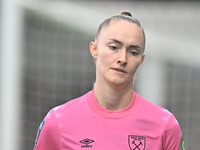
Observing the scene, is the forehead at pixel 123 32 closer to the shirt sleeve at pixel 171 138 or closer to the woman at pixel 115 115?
the woman at pixel 115 115

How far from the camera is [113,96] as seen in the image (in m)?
2.03

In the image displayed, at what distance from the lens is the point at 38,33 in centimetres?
521

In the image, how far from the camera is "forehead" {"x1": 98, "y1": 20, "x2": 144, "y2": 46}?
1947 mm

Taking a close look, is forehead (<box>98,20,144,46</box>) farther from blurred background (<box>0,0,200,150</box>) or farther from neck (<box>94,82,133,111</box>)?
blurred background (<box>0,0,200,150</box>)

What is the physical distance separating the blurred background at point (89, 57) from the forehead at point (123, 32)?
281cm

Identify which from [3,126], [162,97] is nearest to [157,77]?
[162,97]

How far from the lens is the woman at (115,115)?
193 cm

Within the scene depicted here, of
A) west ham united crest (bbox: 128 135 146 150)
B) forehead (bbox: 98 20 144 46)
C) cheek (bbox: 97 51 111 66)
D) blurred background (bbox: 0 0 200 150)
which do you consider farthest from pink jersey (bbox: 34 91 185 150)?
blurred background (bbox: 0 0 200 150)

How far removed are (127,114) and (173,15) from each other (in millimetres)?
3794

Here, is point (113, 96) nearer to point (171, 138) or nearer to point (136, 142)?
point (136, 142)

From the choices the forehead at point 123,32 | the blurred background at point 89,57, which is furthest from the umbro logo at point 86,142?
the blurred background at point 89,57

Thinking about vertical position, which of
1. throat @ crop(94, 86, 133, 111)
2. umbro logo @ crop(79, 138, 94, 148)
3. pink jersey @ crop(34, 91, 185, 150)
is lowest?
umbro logo @ crop(79, 138, 94, 148)

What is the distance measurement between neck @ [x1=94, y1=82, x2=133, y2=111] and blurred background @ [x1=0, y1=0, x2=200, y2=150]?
2783 mm

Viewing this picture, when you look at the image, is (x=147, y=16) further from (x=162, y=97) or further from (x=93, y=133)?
(x=93, y=133)
